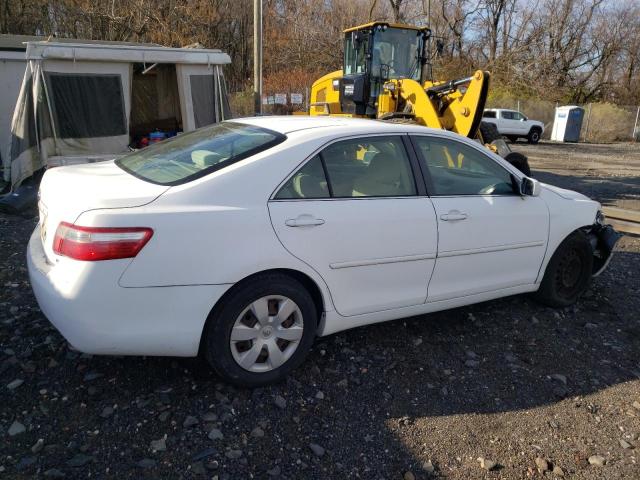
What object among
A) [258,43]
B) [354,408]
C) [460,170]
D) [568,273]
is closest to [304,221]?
[354,408]

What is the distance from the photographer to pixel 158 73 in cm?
1182

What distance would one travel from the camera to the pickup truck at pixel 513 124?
83.7 ft

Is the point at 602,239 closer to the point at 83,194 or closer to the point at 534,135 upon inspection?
the point at 83,194

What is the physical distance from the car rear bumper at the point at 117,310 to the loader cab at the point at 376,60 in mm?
7644

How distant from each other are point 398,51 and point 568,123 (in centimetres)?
2132

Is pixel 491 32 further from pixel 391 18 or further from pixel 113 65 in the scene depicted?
pixel 113 65

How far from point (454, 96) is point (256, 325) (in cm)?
651

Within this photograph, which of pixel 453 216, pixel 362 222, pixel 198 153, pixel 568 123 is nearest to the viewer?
pixel 362 222

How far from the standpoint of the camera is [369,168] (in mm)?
3420

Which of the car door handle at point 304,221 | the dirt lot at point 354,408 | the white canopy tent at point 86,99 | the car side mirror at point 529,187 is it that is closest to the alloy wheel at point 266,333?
the dirt lot at point 354,408

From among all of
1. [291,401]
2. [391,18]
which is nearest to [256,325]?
[291,401]

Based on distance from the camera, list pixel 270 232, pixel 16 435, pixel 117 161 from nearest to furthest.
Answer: pixel 16 435, pixel 270 232, pixel 117 161

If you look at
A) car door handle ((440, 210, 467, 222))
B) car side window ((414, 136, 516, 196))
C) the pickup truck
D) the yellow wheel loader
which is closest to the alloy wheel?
car door handle ((440, 210, 467, 222))

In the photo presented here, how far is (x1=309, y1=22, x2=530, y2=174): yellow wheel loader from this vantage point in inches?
315
